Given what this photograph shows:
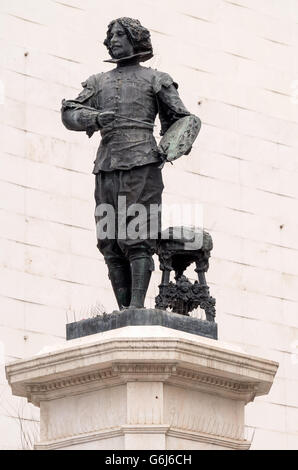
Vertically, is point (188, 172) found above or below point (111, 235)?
above

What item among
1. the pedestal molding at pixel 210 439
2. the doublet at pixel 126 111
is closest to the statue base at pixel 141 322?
the pedestal molding at pixel 210 439

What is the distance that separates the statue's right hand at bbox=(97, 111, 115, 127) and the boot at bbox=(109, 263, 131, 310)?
4.18ft

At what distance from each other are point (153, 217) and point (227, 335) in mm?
10353

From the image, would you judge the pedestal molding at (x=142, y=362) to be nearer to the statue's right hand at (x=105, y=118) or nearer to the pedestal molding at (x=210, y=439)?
the pedestal molding at (x=210, y=439)

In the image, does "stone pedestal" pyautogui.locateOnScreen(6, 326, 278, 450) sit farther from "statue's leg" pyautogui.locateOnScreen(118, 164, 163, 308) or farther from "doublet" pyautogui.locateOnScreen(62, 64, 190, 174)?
"doublet" pyautogui.locateOnScreen(62, 64, 190, 174)

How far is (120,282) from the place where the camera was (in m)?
17.8

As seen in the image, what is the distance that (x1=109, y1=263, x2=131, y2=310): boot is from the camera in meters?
17.8

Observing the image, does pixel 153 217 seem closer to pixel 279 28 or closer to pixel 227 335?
pixel 227 335

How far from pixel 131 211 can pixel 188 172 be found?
10.6 m

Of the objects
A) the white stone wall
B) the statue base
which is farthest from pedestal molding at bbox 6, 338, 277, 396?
the white stone wall

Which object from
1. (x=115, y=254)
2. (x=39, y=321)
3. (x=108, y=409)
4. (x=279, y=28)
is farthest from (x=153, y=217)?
(x=279, y=28)

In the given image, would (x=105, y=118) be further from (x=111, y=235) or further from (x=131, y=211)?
(x=111, y=235)

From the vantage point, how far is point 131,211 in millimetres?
17453

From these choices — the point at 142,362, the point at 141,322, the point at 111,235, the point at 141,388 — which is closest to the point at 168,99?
the point at 111,235
